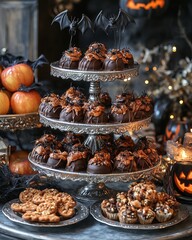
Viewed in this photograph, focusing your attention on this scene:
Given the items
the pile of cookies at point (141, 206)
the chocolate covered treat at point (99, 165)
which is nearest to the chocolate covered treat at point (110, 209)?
the pile of cookies at point (141, 206)

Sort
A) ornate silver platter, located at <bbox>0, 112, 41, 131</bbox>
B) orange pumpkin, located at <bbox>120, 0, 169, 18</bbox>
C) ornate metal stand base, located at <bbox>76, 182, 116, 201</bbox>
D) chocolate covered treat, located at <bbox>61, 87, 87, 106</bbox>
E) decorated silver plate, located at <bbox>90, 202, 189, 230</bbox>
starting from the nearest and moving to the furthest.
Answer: decorated silver plate, located at <bbox>90, 202, 189, 230</bbox> < chocolate covered treat, located at <bbox>61, 87, 87, 106</bbox> < ornate metal stand base, located at <bbox>76, 182, 116, 201</bbox> < ornate silver platter, located at <bbox>0, 112, 41, 131</bbox> < orange pumpkin, located at <bbox>120, 0, 169, 18</bbox>

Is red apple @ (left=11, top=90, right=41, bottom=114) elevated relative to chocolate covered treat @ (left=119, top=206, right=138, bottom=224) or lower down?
elevated

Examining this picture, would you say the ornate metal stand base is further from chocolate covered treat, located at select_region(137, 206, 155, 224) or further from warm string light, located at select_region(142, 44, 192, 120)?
warm string light, located at select_region(142, 44, 192, 120)

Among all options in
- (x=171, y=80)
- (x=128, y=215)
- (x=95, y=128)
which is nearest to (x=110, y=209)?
(x=128, y=215)

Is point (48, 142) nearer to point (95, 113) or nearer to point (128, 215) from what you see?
point (95, 113)

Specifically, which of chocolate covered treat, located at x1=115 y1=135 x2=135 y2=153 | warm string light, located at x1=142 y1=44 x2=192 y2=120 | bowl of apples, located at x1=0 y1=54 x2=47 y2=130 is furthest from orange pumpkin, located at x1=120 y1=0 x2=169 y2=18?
chocolate covered treat, located at x1=115 y1=135 x2=135 y2=153

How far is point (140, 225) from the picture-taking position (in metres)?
2.43

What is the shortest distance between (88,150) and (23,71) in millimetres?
556

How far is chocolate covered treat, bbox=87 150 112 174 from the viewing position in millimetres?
2549

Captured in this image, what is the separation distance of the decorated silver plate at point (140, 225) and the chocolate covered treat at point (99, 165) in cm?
14

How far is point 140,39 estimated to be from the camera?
17.4 feet

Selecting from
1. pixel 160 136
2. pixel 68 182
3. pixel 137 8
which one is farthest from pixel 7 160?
pixel 137 8

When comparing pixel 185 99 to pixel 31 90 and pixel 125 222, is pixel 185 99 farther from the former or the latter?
pixel 125 222

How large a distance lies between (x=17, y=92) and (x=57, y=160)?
19.7 inches
